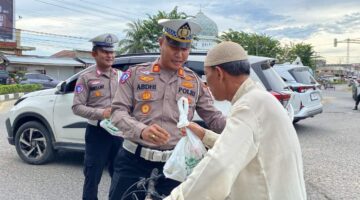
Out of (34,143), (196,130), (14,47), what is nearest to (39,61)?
(14,47)

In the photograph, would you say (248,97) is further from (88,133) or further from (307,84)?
(307,84)

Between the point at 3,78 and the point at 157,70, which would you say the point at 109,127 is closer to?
the point at 157,70

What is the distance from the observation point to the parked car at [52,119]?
624 centimetres

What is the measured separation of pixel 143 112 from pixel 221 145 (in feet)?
4.00

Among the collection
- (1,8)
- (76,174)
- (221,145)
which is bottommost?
(76,174)

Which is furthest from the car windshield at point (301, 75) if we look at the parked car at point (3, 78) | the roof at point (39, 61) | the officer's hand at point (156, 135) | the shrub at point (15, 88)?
the roof at point (39, 61)

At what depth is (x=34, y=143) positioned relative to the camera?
6.63 meters

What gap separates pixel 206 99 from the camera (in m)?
2.87

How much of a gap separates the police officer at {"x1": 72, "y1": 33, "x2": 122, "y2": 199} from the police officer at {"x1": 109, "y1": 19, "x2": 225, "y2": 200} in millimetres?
874

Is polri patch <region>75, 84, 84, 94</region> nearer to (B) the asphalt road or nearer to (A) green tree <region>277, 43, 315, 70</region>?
(B) the asphalt road

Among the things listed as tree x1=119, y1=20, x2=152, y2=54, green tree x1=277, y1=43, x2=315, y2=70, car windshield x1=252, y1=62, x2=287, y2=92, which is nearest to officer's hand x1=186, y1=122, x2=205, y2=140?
car windshield x1=252, y1=62, x2=287, y2=92

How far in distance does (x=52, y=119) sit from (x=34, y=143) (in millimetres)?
541

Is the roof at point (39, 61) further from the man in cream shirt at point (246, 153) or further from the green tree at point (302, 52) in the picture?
the man in cream shirt at point (246, 153)

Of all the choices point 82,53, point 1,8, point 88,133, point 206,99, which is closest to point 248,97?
point 206,99
